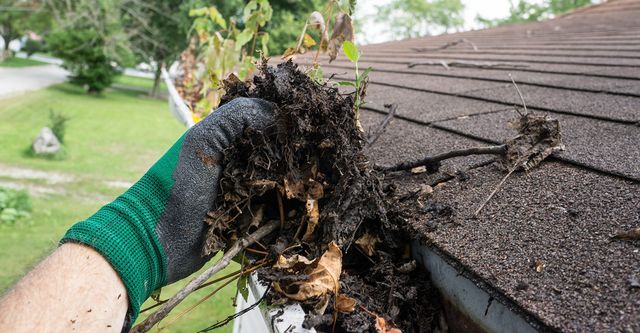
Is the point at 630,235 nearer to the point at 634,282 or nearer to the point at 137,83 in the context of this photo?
the point at 634,282

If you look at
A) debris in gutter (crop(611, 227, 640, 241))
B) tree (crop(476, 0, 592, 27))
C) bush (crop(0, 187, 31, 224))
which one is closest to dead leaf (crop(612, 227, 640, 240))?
debris in gutter (crop(611, 227, 640, 241))

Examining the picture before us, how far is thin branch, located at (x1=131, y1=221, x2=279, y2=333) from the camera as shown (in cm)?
106

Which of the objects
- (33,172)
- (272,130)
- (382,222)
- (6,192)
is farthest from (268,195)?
(33,172)

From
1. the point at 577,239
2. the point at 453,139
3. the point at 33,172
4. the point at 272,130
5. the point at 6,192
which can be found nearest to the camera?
the point at 577,239

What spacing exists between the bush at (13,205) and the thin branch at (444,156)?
325 inches

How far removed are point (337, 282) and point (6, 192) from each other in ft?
30.0

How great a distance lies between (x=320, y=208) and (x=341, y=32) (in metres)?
0.84

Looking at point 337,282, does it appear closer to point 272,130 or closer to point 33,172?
point 272,130

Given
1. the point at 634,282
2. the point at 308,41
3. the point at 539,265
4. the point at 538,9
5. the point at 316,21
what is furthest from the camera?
the point at 538,9

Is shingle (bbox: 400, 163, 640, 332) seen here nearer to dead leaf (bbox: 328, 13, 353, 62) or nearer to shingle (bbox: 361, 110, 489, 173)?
shingle (bbox: 361, 110, 489, 173)

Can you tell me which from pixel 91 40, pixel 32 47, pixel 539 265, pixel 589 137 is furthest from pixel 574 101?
pixel 32 47

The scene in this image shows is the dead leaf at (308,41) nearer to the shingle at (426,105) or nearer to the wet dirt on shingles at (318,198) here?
the shingle at (426,105)

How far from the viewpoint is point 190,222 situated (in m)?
1.14

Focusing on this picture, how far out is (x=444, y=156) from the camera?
4.45ft
